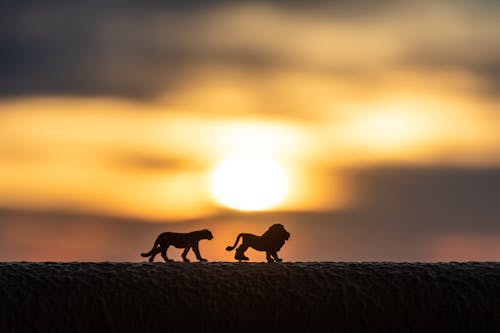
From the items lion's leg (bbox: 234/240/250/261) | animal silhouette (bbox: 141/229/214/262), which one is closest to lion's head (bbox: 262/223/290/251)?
lion's leg (bbox: 234/240/250/261)

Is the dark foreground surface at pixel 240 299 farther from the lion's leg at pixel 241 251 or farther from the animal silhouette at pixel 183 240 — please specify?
the lion's leg at pixel 241 251

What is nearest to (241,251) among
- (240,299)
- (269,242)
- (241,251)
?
(241,251)

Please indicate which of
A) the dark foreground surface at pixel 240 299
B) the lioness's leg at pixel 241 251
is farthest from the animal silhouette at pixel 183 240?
the dark foreground surface at pixel 240 299

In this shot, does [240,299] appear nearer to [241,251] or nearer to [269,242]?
[269,242]

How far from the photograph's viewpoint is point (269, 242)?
16.1 feet

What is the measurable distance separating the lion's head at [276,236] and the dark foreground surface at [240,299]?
1.62 meters

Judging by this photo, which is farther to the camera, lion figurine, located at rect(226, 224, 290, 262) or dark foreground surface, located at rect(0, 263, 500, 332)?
lion figurine, located at rect(226, 224, 290, 262)

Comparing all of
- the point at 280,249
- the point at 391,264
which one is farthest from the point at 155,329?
the point at 280,249

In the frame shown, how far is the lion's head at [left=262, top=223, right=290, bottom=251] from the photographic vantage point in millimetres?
4886

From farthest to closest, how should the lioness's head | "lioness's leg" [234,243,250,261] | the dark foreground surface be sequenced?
"lioness's leg" [234,243,250,261], the lioness's head, the dark foreground surface

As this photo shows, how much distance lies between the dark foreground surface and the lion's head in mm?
1616

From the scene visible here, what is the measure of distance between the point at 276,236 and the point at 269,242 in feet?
0.31

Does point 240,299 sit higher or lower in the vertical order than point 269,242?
lower

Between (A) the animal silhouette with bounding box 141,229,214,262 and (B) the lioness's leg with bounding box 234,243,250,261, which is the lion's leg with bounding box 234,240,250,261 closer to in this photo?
(B) the lioness's leg with bounding box 234,243,250,261
